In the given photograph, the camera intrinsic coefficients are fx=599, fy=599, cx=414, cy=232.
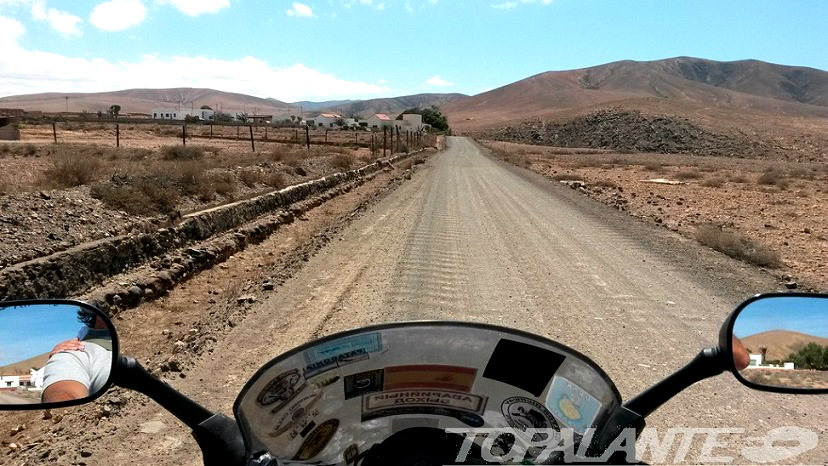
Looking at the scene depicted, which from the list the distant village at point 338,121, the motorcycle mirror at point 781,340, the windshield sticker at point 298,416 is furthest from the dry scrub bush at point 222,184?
the distant village at point 338,121

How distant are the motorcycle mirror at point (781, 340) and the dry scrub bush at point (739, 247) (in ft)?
31.1

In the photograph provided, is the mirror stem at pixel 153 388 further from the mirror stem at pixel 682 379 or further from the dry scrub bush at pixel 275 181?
the dry scrub bush at pixel 275 181

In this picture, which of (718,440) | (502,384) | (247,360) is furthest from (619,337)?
(502,384)

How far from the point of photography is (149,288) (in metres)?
8.57

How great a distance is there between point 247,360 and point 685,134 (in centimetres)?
10562

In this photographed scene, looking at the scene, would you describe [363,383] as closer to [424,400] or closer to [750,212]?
[424,400]

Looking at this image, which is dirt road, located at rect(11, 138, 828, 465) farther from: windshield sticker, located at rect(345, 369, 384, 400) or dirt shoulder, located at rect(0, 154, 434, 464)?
windshield sticker, located at rect(345, 369, 384, 400)

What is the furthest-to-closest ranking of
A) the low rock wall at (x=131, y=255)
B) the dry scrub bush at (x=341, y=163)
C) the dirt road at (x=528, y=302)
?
the dry scrub bush at (x=341, y=163) → the low rock wall at (x=131, y=255) → the dirt road at (x=528, y=302)

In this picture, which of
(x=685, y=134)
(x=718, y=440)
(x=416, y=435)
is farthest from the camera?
(x=685, y=134)

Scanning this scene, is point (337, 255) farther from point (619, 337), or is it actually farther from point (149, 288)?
point (619, 337)

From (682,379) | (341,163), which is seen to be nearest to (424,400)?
(682,379)

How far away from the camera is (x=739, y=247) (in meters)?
11.8

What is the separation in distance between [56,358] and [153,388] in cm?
39

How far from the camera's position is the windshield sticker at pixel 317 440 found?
89.4 inches
